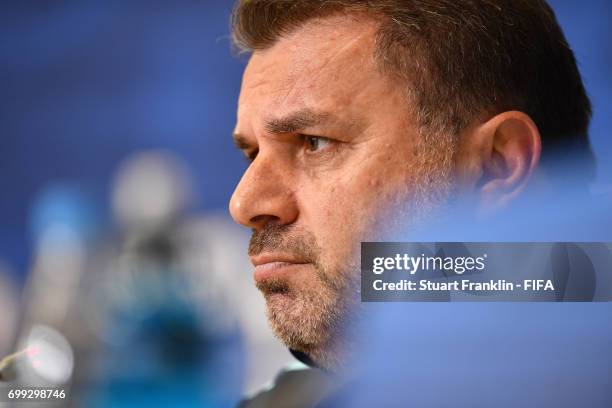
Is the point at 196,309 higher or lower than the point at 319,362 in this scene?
higher

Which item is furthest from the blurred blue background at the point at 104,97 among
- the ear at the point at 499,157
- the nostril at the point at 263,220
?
the ear at the point at 499,157

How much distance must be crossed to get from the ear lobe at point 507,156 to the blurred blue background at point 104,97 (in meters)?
0.60

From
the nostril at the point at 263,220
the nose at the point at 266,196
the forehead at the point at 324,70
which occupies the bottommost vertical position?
the nostril at the point at 263,220

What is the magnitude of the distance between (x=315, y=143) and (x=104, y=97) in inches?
24.9

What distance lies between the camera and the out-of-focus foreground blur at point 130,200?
1763 mm

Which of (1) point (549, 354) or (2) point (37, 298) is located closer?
(1) point (549, 354)

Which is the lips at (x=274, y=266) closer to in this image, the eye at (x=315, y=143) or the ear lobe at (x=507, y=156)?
the eye at (x=315, y=143)

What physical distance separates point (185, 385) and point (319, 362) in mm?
333

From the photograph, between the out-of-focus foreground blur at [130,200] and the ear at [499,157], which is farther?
the out-of-focus foreground blur at [130,200]

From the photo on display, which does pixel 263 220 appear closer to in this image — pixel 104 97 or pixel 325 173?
pixel 325 173

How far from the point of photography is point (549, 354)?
1587 mm

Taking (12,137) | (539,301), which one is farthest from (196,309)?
(539,301)

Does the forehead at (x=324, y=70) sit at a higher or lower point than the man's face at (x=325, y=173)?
higher

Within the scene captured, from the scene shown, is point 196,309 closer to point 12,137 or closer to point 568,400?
point 12,137
